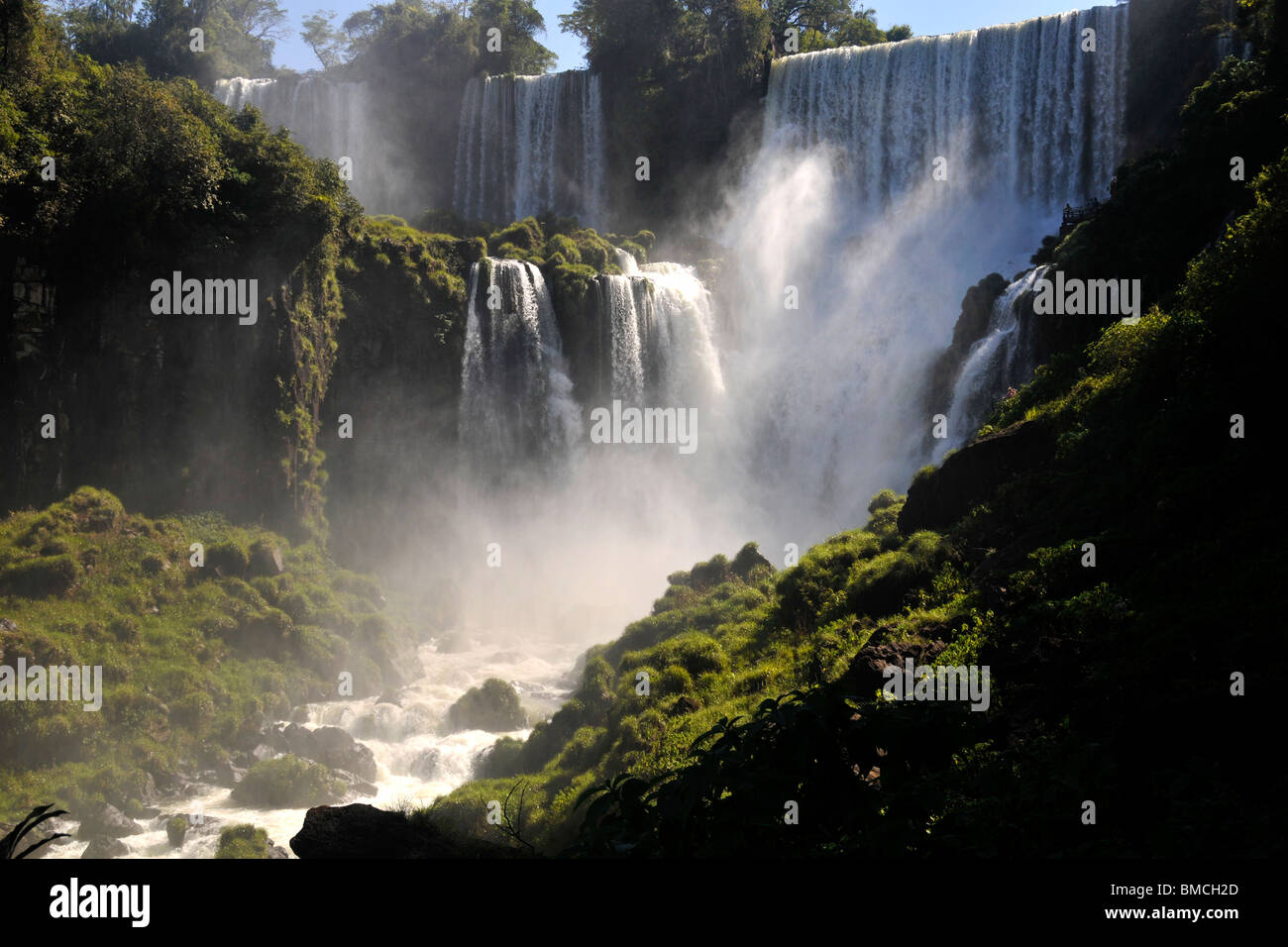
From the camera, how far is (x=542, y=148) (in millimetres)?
47406

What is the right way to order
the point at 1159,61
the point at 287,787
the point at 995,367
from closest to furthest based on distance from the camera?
the point at 287,787 → the point at 995,367 → the point at 1159,61

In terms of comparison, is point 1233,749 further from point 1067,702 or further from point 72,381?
point 72,381

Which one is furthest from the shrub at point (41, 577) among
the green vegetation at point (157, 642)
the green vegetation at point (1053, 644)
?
the green vegetation at point (1053, 644)

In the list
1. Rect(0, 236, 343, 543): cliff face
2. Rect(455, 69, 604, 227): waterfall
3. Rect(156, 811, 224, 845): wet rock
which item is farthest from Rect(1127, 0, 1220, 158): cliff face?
Rect(156, 811, 224, 845): wet rock

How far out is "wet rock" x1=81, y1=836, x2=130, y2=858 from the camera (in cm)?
1448

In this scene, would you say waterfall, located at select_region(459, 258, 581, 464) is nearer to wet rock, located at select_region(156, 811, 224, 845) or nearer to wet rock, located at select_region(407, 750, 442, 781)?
wet rock, located at select_region(407, 750, 442, 781)

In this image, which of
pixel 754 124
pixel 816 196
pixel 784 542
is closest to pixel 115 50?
pixel 754 124

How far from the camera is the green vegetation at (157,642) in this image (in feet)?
54.0

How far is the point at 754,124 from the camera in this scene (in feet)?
144

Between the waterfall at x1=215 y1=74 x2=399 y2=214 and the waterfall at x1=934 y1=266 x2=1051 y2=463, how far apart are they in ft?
121

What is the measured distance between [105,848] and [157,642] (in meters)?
6.03

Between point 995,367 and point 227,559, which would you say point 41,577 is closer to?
point 227,559

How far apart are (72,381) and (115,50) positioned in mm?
44736

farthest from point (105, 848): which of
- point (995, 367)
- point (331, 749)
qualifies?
point (995, 367)
